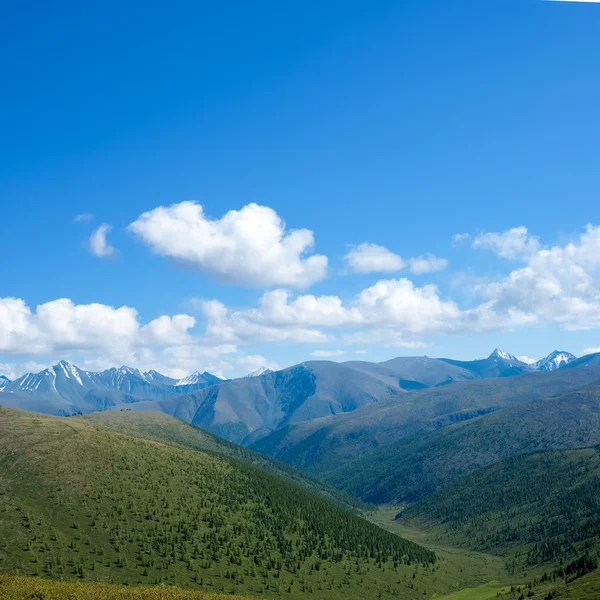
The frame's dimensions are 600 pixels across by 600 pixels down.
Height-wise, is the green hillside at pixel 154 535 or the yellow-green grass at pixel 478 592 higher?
the green hillside at pixel 154 535

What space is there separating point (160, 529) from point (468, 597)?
92753 mm

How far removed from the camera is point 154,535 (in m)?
150

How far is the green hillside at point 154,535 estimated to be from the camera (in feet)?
427

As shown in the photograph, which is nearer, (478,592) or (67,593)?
(67,593)

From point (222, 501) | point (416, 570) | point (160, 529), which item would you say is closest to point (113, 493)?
point (160, 529)

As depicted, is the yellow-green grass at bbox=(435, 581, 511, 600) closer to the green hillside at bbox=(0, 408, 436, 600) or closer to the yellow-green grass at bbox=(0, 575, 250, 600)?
the green hillside at bbox=(0, 408, 436, 600)

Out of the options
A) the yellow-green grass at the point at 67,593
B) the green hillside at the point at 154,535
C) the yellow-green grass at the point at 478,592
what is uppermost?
the yellow-green grass at the point at 67,593

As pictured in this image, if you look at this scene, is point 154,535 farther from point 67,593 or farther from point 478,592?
point 478,592

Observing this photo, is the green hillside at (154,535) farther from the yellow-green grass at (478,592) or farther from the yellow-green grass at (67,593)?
the yellow-green grass at (67,593)

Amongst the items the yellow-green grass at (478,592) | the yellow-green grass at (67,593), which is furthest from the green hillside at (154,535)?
the yellow-green grass at (67,593)

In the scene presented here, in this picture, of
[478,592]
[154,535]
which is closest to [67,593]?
[154,535]

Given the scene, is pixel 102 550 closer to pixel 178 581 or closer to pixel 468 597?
pixel 178 581

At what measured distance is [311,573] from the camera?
6181 inches

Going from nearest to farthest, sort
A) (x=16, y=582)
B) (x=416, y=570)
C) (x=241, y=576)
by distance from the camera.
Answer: (x=16, y=582)
(x=241, y=576)
(x=416, y=570)
